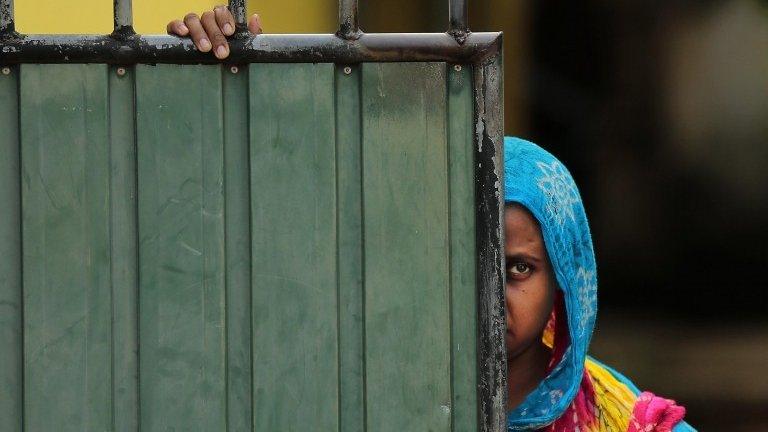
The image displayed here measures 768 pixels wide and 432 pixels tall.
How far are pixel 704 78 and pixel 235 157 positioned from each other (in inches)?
155

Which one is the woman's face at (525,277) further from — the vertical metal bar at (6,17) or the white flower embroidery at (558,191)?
the vertical metal bar at (6,17)

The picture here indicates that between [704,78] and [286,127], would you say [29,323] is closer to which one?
[286,127]

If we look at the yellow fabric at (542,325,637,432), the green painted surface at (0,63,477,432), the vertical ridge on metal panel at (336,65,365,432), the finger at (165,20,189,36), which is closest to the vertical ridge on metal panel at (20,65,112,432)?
the green painted surface at (0,63,477,432)

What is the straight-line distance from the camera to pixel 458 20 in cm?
162

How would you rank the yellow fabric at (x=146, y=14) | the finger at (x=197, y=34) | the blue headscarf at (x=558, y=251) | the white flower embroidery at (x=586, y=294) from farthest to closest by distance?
the yellow fabric at (x=146, y=14)
the white flower embroidery at (x=586, y=294)
the blue headscarf at (x=558, y=251)
the finger at (x=197, y=34)

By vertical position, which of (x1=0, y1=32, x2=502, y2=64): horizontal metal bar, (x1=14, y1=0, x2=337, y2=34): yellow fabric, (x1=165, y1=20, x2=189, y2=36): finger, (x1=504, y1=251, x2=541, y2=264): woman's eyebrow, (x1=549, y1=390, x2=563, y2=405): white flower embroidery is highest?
(x1=14, y1=0, x2=337, y2=34): yellow fabric

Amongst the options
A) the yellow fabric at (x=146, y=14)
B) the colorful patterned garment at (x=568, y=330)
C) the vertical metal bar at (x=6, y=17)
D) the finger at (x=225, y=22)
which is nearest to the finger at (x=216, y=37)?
the finger at (x=225, y=22)

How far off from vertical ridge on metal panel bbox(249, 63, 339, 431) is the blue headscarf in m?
0.57

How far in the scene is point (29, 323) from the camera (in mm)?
1633

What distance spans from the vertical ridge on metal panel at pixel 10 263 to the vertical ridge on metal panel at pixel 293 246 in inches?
12.8

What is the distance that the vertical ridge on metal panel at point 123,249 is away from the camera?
1636mm

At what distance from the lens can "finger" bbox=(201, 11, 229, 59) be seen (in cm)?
160

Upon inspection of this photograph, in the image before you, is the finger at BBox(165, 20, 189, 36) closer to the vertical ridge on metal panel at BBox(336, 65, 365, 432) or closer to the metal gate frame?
the metal gate frame

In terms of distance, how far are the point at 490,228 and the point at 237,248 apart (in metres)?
0.35
